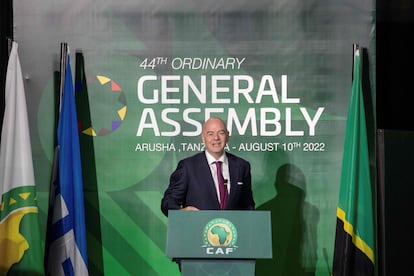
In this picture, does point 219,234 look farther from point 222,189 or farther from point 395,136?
point 395,136

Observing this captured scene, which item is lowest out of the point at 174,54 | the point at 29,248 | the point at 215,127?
the point at 29,248

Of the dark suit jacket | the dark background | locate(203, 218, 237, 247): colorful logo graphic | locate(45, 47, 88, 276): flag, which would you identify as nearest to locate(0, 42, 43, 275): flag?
locate(45, 47, 88, 276): flag

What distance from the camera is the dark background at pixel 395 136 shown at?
5.55 metres

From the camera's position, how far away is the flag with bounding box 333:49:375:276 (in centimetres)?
528

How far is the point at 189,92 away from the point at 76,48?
3.24 feet

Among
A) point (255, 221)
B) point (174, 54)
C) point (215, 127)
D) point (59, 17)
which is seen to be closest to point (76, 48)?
point (59, 17)

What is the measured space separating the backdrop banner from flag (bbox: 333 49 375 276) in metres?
0.24

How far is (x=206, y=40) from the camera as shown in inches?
222

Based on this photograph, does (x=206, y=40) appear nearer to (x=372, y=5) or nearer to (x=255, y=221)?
(x=372, y=5)

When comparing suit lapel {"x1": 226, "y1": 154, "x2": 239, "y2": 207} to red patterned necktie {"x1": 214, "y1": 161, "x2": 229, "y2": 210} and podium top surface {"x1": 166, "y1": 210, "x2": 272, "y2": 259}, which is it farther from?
podium top surface {"x1": 166, "y1": 210, "x2": 272, "y2": 259}

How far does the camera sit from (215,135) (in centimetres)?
522

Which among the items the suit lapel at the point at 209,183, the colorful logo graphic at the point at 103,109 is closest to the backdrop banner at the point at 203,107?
the colorful logo graphic at the point at 103,109

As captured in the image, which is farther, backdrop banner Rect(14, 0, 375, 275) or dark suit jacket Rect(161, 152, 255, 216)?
backdrop banner Rect(14, 0, 375, 275)

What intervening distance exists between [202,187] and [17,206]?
1.42 metres
